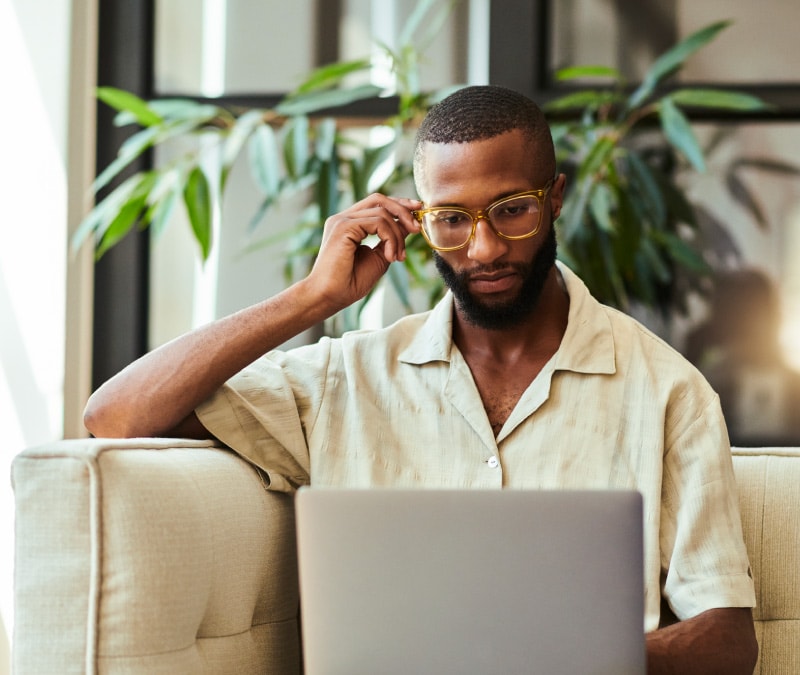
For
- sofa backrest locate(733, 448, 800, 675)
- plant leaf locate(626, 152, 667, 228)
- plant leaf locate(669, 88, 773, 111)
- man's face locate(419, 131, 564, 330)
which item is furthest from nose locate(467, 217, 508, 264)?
plant leaf locate(669, 88, 773, 111)

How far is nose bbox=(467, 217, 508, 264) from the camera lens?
1489 millimetres

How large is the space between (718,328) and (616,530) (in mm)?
1705

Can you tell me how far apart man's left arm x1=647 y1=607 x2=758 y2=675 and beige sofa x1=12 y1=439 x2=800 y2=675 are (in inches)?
19.6

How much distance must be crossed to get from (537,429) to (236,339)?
0.44m

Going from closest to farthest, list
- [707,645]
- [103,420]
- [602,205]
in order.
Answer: [707,645] < [103,420] < [602,205]

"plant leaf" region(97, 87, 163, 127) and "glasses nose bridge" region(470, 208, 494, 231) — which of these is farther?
"plant leaf" region(97, 87, 163, 127)

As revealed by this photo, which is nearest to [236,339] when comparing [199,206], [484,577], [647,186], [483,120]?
[483,120]

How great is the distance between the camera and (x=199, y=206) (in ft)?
7.68

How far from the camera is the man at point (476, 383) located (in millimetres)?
1394

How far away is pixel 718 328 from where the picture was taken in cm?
255

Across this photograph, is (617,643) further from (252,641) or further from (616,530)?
(252,641)

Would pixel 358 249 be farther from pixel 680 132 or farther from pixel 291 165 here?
pixel 680 132

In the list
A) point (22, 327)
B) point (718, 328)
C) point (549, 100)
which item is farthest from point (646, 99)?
point (22, 327)

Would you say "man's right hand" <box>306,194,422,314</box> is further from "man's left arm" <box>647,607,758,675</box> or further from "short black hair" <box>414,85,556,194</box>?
"man's left arm" <box>647,607,758,675</box>
